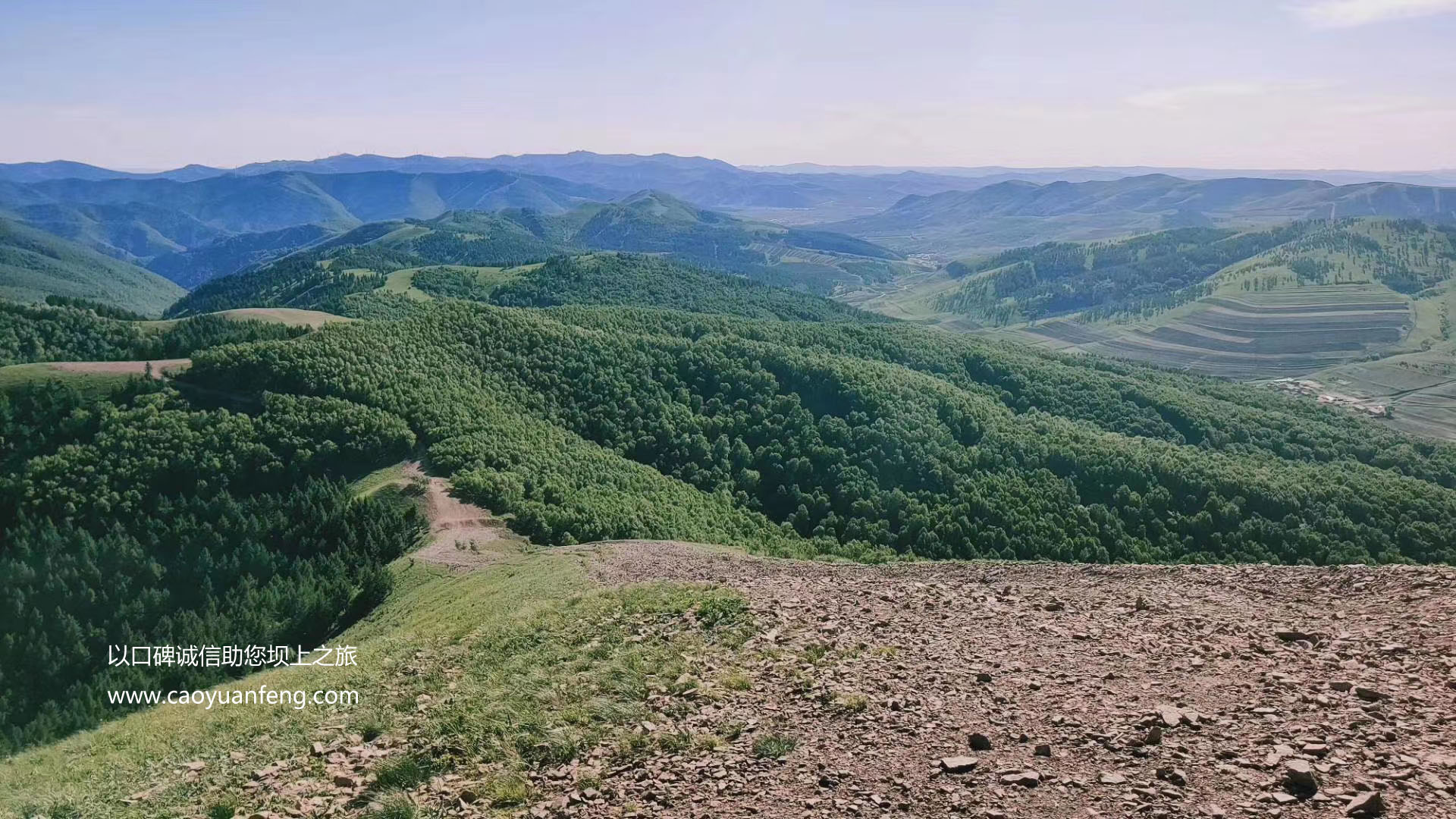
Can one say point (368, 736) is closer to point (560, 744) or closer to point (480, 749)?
point (480, 749)

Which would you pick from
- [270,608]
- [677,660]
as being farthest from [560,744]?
[270,608]

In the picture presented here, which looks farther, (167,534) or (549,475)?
(549,475)

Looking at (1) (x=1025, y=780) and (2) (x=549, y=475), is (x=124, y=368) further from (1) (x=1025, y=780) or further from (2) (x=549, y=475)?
(1) (x=1025, y=780)

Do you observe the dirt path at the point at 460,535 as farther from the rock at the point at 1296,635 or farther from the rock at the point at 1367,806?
the rock at the point at 1367,806

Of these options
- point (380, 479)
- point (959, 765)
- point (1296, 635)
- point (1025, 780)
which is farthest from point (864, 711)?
point (380, 479)

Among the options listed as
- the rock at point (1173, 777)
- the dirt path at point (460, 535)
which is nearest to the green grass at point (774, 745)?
the rock at point (1173, 777)
